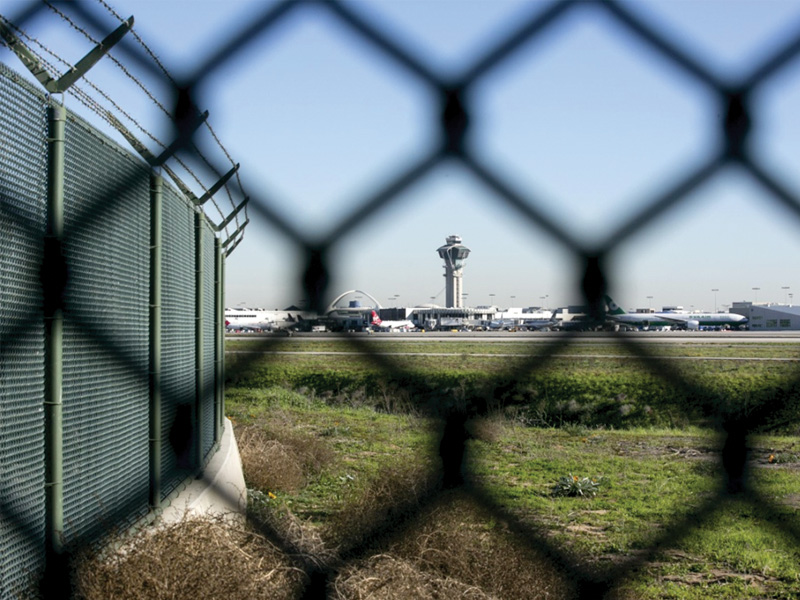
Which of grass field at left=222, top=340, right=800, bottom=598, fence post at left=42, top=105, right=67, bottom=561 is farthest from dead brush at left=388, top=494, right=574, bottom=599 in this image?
fence post at left=42, top=105, right=67, bottom=561

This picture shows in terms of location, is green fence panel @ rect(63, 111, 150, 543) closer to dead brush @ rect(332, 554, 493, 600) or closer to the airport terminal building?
dead brush @ rect(332, 554, 493, 600)

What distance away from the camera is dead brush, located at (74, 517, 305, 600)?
9.12 ft

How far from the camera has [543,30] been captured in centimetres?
84

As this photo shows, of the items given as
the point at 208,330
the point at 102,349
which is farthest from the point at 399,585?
the point at 208,330

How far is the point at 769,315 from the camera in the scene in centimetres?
126

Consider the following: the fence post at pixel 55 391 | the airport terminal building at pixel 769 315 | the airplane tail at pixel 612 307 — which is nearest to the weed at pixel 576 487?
the fence post at pixel 55 391

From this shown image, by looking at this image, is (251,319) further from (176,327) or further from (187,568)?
(176,327)

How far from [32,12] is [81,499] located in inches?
87.7

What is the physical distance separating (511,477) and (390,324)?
8913mm

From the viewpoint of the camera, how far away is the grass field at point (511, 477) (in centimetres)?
105

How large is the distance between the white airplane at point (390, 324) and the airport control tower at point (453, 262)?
93 millimetres

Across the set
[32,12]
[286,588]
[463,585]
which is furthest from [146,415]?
[32,12]

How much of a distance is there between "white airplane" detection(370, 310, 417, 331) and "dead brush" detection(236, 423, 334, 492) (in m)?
7.00

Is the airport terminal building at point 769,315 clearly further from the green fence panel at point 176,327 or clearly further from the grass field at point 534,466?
the green fence panel at point 176,327
